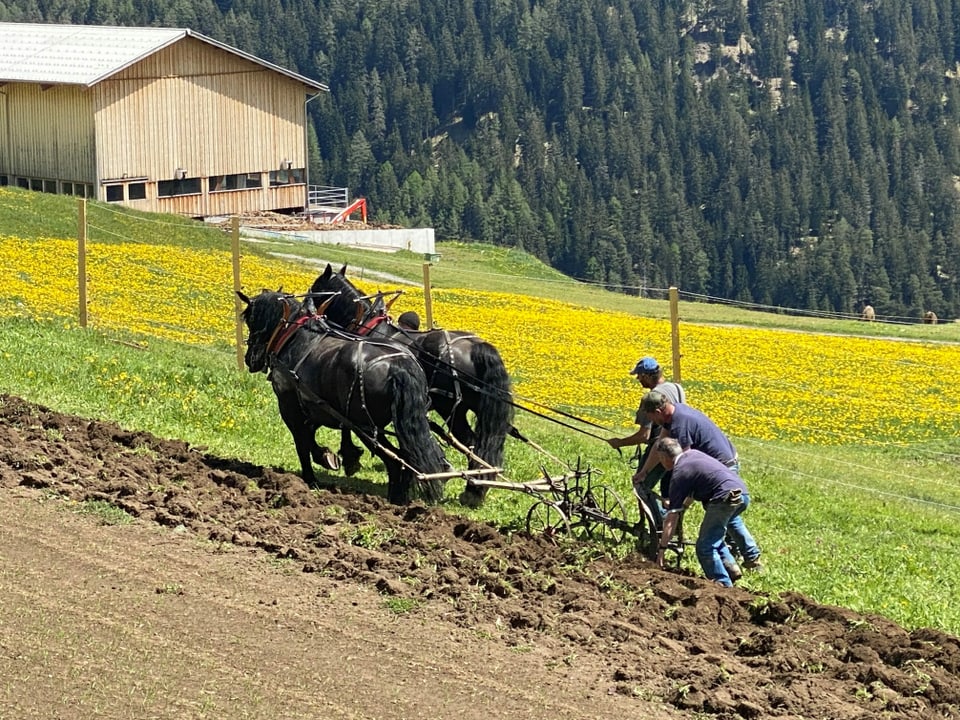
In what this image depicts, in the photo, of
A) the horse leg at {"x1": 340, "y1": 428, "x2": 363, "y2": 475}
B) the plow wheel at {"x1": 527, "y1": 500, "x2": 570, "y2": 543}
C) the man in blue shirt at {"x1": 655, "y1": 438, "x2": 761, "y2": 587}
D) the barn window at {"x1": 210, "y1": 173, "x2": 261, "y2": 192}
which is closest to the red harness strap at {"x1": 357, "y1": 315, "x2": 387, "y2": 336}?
the horse leg at {"x1": 340, "y1": 428, "x2": 363, "y2": 475}

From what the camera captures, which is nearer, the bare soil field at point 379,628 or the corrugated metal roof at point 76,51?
the bare soil field at point 379,628

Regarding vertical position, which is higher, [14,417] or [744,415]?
[14,417]

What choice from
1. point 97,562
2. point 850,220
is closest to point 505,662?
point 97,562

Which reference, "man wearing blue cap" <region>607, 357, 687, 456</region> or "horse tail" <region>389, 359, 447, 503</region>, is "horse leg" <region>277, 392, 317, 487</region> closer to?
"horse tail" <region>389, 359, 447, 503</region>

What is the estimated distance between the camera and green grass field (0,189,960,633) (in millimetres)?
13008

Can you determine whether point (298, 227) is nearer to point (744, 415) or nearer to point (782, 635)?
point (744, 415)

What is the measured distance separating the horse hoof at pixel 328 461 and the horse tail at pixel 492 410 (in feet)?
4.81

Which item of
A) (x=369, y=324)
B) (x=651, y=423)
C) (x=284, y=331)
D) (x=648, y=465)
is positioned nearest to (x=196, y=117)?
(x=369, y=324)

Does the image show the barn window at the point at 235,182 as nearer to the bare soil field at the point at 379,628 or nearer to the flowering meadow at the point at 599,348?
the flowering meadow at the point at 599,348

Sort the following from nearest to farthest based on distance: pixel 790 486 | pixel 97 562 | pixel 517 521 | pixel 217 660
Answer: pixel 217 660 < pixel 97 562 < pixel 517 521 < pixel 790 486

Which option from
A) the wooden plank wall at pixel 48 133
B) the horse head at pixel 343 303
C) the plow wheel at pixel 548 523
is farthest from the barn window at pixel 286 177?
the plow wheel at pixel 548 523

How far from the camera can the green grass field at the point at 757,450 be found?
13008 millimetres

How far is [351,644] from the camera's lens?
9930 mm

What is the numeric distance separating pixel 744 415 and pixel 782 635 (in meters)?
17.2
